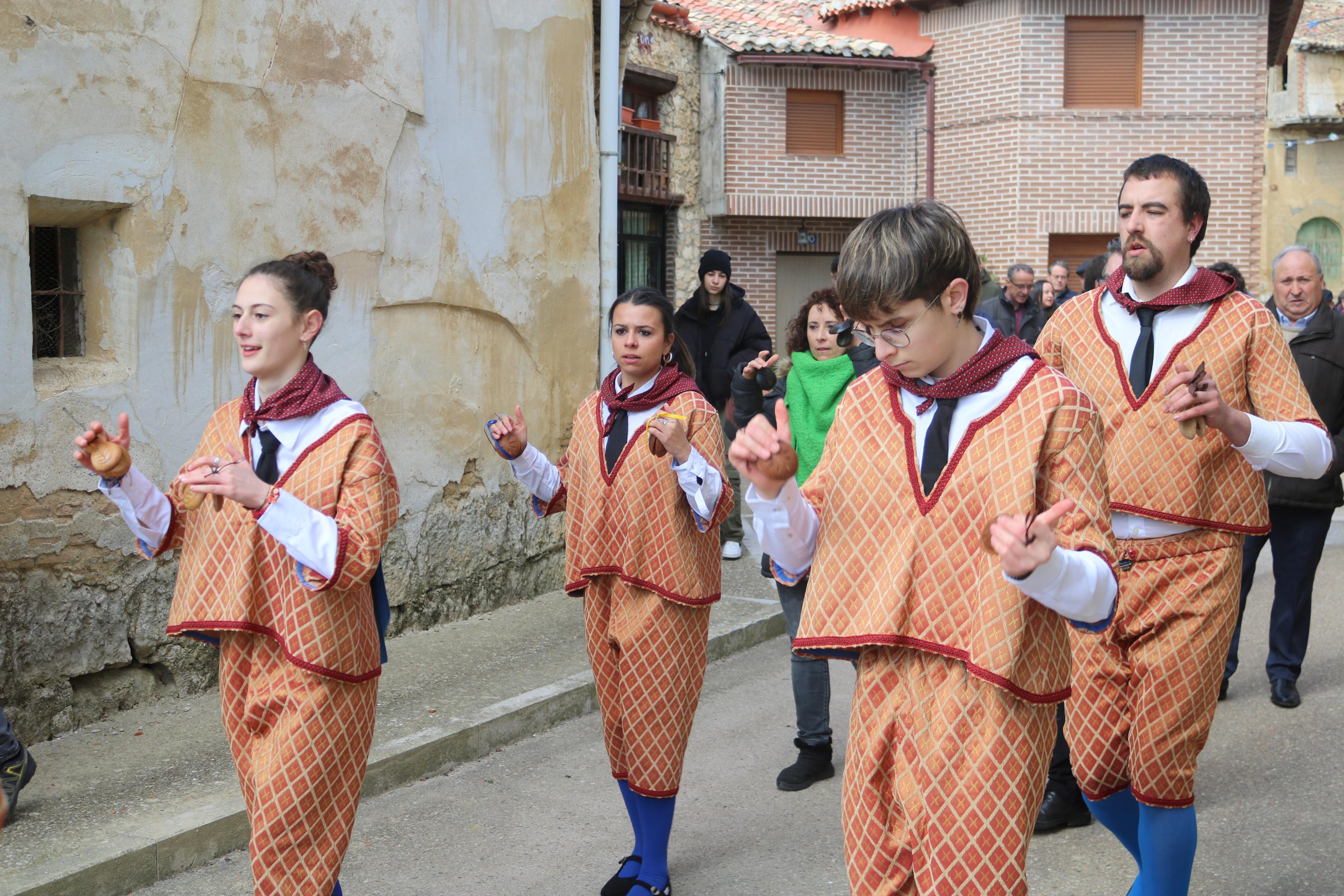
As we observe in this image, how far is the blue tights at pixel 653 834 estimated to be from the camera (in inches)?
158

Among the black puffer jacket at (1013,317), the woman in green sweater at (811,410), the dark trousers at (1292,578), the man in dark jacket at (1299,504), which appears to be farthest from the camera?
the black puffer jacket at (1013,317)

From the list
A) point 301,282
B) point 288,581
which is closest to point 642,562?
point 288,581

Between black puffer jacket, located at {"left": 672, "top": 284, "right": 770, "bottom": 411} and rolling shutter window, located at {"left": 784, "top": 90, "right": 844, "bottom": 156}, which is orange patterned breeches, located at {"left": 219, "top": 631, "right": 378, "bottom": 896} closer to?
black puffer jacket, located at {"left": 672, "top": 284, "right": 770, "bottom": 411}

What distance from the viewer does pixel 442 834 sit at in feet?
15.2

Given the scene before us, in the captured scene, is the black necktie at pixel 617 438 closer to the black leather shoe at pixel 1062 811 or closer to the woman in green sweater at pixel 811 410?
the woman in green sweater at pixel 811 410

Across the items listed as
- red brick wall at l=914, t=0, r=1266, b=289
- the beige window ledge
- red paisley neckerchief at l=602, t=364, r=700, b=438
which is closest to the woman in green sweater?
red paisley neckerchief at l=602, t=364, r=700, b=438

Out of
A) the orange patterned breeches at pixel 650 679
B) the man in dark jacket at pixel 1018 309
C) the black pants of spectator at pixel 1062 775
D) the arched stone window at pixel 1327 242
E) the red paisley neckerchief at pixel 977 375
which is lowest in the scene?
the black pants of spectator at pixel 1062 775

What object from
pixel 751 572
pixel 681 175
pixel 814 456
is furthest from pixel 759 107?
pixel 814 456

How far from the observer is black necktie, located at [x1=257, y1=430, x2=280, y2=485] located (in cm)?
306

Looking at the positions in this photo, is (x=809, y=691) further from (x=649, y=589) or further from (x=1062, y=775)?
(x=649, y=589)

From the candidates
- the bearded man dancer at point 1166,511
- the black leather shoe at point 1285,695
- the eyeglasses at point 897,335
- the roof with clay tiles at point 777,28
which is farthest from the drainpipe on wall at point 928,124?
the eyeglasses at point 897,335

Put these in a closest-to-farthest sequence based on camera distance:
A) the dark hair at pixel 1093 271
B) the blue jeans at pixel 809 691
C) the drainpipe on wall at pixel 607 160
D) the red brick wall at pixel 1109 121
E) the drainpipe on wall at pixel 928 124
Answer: the blue jeans at pixel 809 691 < the dark hair at pixel 1093 271 < the drainpipe on wall at pixel 607 160 < the red brick wall at pixel 1109 121 < the drainpipe on wall at pixel 928 124

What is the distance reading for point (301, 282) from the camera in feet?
10.4

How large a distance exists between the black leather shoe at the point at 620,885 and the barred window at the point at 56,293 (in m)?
3.13
